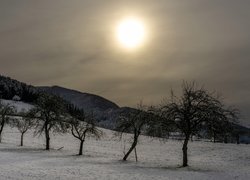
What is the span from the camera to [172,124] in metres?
47.1

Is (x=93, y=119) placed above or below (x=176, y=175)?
above

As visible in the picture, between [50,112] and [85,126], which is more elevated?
[50,112]

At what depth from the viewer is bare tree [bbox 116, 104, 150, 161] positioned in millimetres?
54312

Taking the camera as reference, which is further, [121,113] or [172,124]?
[121,113]

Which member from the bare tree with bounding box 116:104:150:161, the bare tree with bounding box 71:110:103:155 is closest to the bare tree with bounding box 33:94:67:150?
the bare tree with bounding box 71:110:103:155

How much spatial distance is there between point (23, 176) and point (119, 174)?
347 inches

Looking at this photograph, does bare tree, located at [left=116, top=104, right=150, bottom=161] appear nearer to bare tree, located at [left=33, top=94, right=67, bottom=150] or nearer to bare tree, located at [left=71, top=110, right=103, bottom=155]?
bare tree, located at [left=71, top=110, right=103, bottom=155]

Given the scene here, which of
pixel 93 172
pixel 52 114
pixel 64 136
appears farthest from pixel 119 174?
pixel 64 136

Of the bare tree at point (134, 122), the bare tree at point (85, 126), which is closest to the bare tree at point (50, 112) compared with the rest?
the bare tree at point (85, 126)

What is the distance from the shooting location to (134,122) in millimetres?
55031

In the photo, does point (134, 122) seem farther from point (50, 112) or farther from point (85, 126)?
point (50, 112)

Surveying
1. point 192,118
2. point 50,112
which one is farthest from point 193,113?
point 50,112

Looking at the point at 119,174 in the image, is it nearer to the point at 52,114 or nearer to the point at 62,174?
the point at 62,174

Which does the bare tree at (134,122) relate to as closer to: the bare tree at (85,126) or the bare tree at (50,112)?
the bare tree at (85,126)
